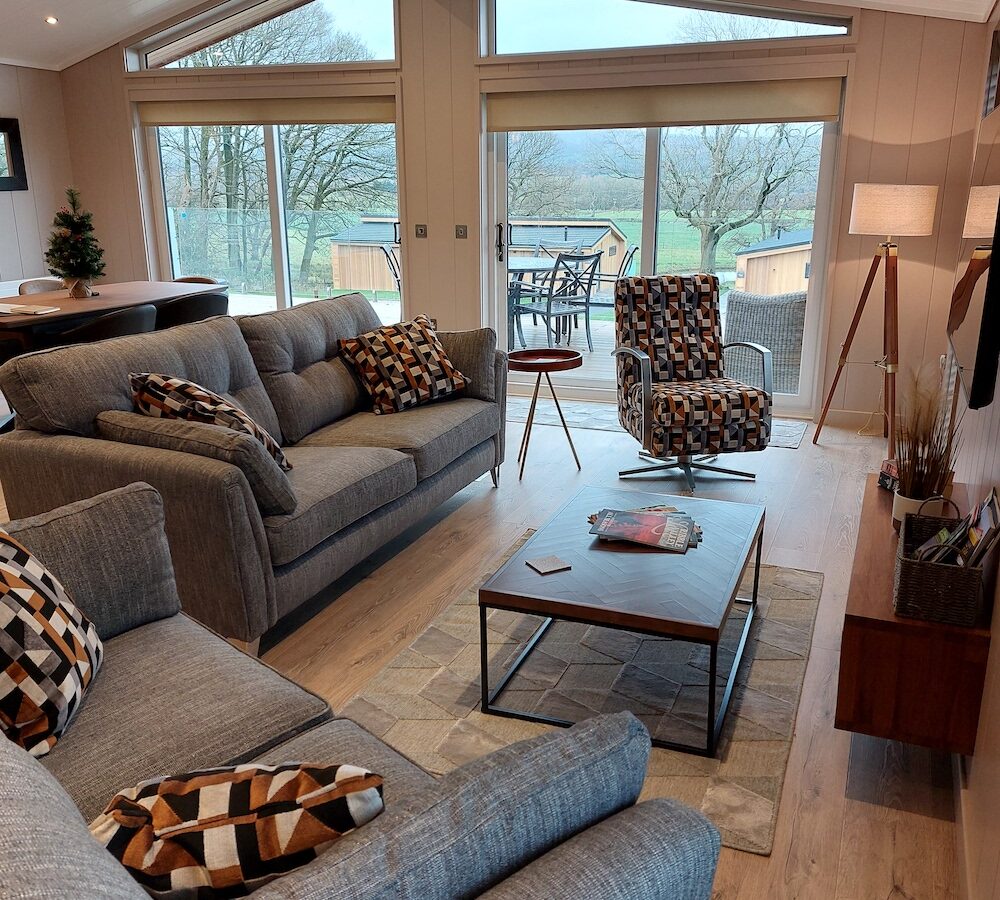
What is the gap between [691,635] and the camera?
7.37 feet

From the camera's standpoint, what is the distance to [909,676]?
83.4 inches

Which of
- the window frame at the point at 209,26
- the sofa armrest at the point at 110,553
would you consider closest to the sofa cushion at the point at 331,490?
the sofa armrest at the point at 110,553

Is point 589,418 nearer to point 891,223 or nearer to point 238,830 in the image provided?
point 891,223

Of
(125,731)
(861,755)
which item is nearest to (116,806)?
(125,731)

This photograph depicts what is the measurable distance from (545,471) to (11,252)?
4.57m

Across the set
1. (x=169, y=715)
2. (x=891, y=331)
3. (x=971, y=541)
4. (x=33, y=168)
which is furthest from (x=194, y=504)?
(x=33, y=168)

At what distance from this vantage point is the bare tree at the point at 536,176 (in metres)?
5.79

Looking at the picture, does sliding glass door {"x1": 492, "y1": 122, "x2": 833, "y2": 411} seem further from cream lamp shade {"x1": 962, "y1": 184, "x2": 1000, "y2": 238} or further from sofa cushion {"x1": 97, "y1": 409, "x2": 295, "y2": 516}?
sofa cushion {"x1": 97, "y1": 409, "x2": 295, "y2": 516}

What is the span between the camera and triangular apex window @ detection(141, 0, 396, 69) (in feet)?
19.6

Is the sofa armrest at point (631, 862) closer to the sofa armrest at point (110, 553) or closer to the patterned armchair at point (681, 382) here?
the sofa armrest at point (110, 553)

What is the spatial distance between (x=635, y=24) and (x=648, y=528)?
379cm

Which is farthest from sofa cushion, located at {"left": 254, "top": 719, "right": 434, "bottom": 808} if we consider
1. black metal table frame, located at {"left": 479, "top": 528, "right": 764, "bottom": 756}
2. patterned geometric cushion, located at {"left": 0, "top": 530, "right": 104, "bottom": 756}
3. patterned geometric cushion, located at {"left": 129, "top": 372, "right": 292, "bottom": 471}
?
patterned geometric cushion, located at {"left": 129, "top": 372, "right": 292, "bottom": 471}

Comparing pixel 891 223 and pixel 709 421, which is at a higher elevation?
pixel 891 223

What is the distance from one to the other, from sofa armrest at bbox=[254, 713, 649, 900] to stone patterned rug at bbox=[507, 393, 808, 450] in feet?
13.8
